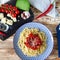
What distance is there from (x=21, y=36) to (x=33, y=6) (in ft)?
0.64

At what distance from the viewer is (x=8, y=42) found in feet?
3.46

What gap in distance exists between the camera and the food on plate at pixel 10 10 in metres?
1.11

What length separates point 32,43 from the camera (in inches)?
40.2

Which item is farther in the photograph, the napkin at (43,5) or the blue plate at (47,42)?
the napkin at (43,5)

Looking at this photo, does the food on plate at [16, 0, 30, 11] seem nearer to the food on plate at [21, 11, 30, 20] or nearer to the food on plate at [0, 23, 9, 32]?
the food on plate at [21, 11, 30, 20]

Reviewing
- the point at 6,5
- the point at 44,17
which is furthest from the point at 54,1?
the point at 6,5

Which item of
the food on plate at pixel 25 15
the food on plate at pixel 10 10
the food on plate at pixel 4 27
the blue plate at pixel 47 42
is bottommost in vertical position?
the blue plate at pixel 47 42

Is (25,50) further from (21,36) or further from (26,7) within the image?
(26,7)

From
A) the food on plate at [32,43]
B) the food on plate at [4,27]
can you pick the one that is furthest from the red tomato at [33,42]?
the food on plate at [4,27]

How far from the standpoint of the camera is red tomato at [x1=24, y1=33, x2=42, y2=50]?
102cm

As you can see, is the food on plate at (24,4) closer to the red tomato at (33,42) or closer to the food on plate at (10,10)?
the food on plate at (10,10)

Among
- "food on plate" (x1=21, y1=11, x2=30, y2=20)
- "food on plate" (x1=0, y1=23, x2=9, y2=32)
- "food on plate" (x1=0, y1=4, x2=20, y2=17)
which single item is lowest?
"food on plate" (x1=0, y1=23, x2=9, y2=32)

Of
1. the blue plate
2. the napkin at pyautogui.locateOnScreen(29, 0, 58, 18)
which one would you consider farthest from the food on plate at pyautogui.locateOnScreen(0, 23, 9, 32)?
the napkin at pyautogui.locateOnScreen(29, 0, 58, 18)

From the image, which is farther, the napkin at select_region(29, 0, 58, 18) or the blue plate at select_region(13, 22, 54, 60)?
the napkin at select_region(29, 0, 58, 18)
